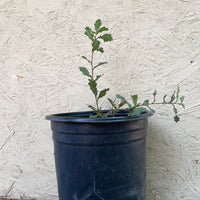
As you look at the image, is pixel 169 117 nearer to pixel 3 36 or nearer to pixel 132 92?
pixel 132 92

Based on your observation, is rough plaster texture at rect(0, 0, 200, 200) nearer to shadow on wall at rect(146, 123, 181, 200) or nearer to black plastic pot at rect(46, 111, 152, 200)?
shadow on wall at rect(146, 123, 181, 200)

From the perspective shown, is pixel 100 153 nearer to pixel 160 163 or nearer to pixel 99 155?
pixel 99 155

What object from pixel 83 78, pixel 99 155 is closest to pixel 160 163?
pixel 99 155

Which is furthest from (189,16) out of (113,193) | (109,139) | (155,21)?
(113,193)

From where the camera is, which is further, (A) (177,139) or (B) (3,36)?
(B) (3,36)

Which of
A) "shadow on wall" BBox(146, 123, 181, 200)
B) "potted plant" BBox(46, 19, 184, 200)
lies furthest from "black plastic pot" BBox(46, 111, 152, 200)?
"shadow on wall" BBox(146, 123, 181, 200)

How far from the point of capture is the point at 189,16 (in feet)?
4.11

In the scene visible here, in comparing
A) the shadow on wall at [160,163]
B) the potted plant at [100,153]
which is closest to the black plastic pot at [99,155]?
the potted plant at [100,153]

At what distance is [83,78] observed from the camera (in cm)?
138

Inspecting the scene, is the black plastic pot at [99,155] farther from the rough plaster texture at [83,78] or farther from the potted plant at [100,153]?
the rough plaster texture at [83,78]

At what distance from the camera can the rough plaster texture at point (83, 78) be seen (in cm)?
128

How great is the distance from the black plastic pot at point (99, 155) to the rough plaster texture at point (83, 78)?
1.30 feet

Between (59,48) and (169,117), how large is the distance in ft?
2.47

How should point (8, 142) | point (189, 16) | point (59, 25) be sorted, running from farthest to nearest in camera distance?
point (8, 142)
point (59, 25)
point (189, 16)
